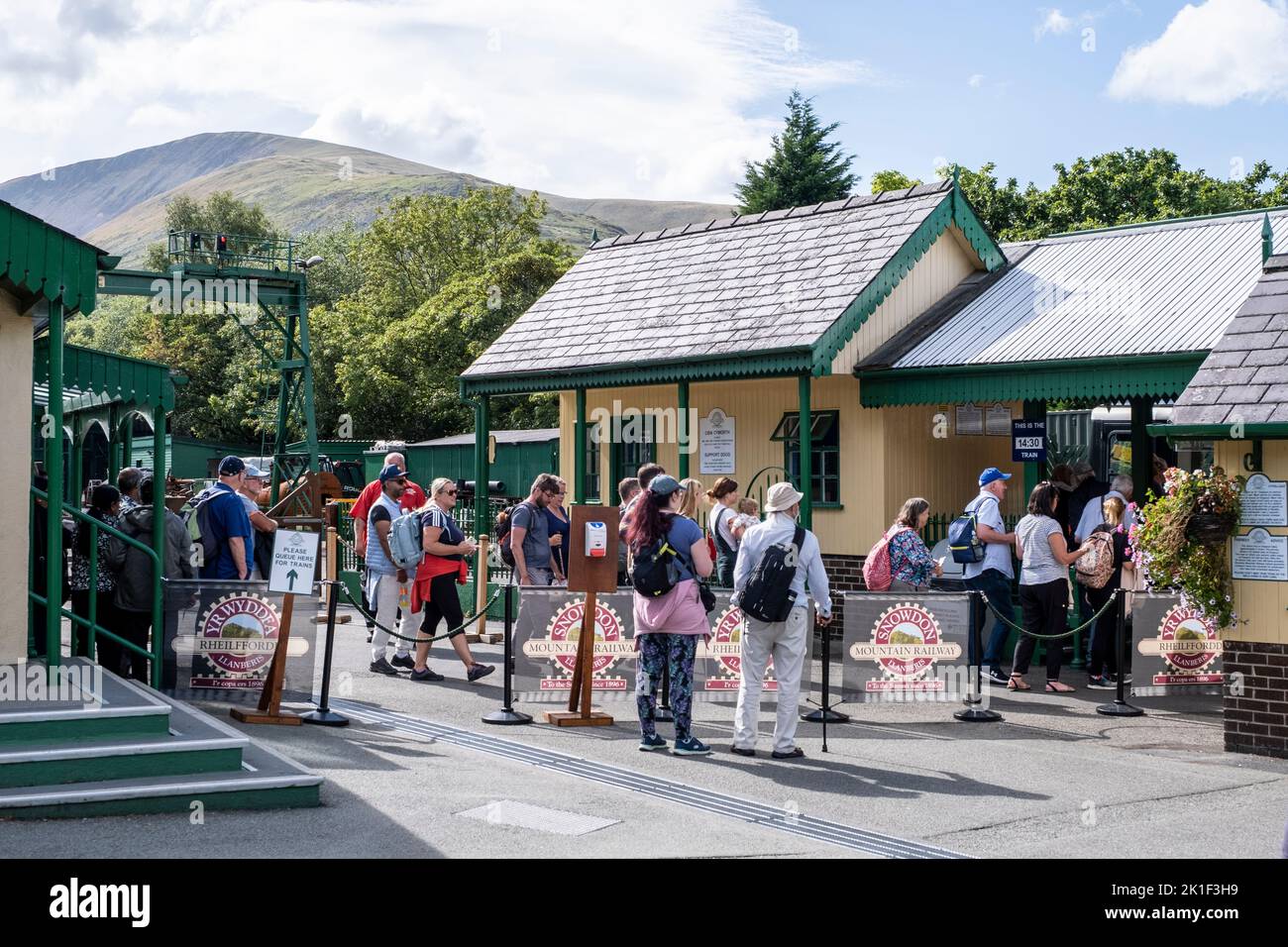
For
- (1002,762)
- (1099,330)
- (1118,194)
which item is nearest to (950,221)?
(1099,330)

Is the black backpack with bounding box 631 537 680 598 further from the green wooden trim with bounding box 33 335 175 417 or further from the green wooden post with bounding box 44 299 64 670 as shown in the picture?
the green wooden trim with bounding box 33 335 175 417

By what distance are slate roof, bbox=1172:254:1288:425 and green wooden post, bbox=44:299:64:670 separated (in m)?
7.94

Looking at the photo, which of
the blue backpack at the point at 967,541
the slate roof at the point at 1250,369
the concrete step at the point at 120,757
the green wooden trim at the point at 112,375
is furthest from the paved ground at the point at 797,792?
the green wooden trim at the point at 112,375

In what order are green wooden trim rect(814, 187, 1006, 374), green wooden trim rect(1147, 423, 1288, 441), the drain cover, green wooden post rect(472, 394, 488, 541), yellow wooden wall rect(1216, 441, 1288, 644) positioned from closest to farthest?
the drain cover < green wooden trim rect(1147, 423, 1288, 441) < yellow wooden wall rect(1216, 441, 1288, 644) < green wooden trim rect(814, 187, 1006, 374) < green wooden post rect(472, 394, 488, 541)

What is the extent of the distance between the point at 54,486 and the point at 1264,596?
861 centimetres

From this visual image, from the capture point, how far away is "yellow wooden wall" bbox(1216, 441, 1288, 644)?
1047 centimetres

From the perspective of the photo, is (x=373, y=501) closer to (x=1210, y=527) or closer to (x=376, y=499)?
(x=376, y=499)

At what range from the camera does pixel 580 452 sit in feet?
66.1

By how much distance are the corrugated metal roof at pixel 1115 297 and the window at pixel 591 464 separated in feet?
19.5

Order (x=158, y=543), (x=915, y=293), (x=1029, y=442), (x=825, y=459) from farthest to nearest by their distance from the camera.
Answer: (x=915, y=293) → (x=825, y=459) → (x=1029, y=442) → (x=158, y=543)

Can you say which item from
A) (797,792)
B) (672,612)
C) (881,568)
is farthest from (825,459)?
(797,792)

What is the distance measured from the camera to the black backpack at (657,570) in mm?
10352

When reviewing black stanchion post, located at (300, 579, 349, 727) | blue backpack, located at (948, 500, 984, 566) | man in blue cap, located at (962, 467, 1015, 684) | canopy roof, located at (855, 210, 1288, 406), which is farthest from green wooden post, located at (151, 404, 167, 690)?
canopy roof, located at (855, 210, 1288, 406)
